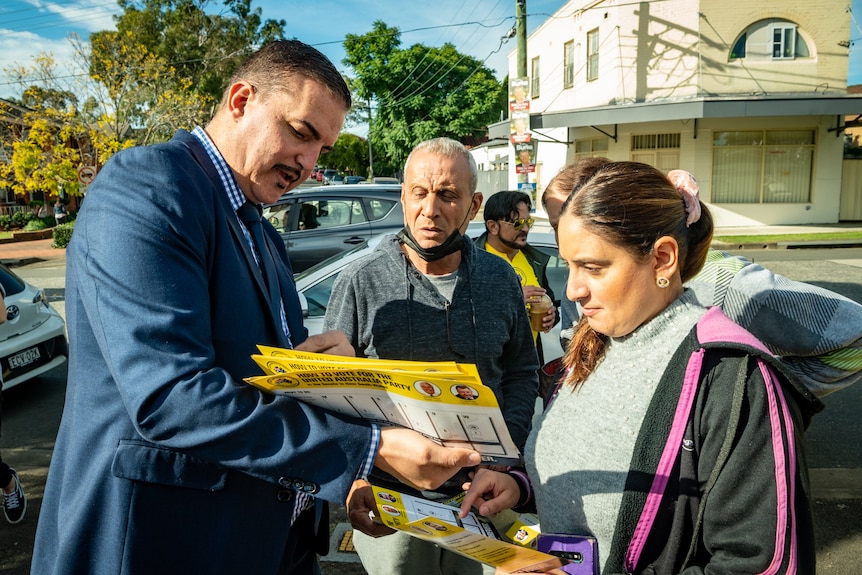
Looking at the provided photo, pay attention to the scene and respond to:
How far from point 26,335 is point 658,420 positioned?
20.2 ft

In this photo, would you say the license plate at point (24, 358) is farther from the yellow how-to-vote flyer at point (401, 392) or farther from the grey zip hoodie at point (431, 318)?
the yellow how-to-vote flyer at point (401, 392)

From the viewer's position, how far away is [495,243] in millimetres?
4352

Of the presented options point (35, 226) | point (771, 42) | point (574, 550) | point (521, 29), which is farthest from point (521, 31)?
point (35, 226)

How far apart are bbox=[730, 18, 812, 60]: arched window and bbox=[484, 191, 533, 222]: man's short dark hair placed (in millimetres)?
17906

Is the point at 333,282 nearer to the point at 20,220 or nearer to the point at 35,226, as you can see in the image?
the point at 35,226

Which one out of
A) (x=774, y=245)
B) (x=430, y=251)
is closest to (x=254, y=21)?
(x=774, y=245)

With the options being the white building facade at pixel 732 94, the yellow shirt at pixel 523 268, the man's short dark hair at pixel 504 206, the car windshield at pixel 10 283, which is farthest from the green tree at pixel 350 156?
the yellow shirt at pixel 523 268

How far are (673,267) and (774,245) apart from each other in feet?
52.5

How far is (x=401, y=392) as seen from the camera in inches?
48.9

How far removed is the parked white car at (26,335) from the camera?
5605mm

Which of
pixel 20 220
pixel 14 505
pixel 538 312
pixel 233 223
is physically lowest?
pixel 14 505

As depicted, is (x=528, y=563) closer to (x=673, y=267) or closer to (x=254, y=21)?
(x=673, y=267)

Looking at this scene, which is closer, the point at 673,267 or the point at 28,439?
the point at 673,267

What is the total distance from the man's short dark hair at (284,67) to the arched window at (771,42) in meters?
20.6
